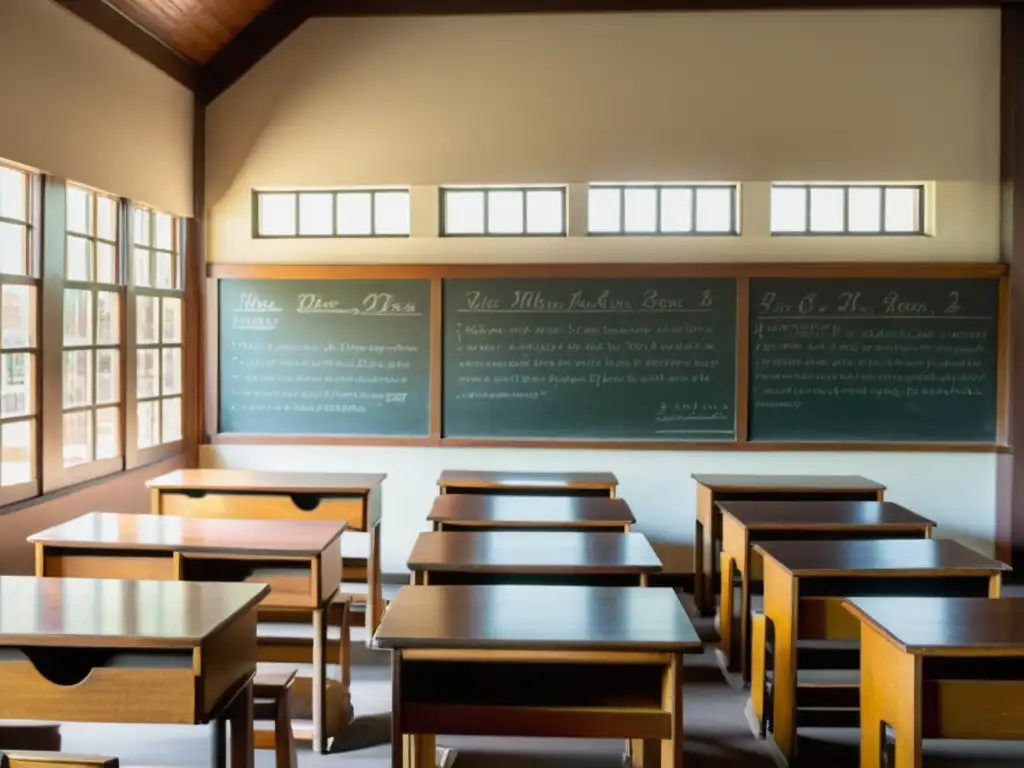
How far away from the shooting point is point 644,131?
5348mm

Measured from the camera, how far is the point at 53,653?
2.09 metres

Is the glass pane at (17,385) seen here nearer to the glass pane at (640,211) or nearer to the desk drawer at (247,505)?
the desk drawer at (247,505)

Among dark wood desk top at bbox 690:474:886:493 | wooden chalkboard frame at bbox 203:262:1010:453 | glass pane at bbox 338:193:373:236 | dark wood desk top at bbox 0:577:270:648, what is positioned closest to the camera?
dark wood desk top at bbox 0:577:270:648

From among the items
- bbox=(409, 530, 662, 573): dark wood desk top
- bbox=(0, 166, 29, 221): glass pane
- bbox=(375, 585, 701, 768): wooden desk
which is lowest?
bbox=(375, 585, 701, 768): wooden desk

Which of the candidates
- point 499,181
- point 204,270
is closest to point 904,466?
point 499,181

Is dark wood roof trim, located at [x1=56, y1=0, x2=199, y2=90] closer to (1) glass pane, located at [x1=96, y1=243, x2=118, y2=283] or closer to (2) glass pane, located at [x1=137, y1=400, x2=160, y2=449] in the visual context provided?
(1) glass pane, located at [x1=96, y1=243, x2=118, y2=283]

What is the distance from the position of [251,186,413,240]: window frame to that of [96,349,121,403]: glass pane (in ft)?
4.12

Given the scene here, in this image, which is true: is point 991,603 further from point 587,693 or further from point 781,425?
point 781,425

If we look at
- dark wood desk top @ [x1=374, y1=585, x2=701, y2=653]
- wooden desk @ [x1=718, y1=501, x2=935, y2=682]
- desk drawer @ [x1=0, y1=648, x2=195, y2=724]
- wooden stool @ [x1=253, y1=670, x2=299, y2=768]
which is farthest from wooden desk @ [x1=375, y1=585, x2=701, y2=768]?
wooden desk @ [x1=718, y1=501, x2=935, y2=682]

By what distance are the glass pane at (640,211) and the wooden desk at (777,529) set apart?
6.55 ft

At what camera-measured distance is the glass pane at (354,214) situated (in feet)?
18.2

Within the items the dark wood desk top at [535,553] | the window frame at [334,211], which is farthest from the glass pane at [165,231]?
the dark wood desk top at [535,553]

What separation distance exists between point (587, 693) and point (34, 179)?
3144mm

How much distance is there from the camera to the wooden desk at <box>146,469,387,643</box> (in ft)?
13.2
